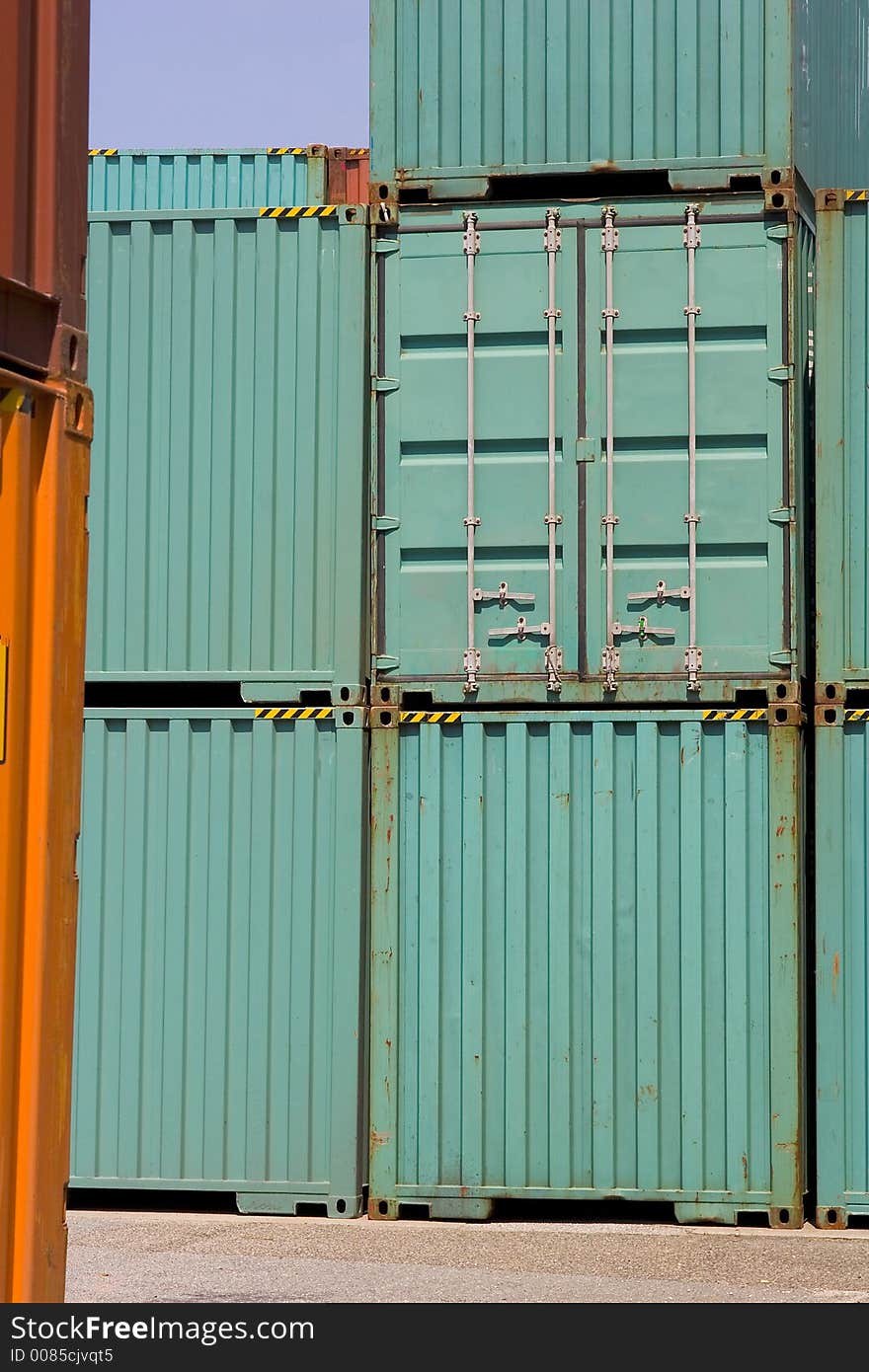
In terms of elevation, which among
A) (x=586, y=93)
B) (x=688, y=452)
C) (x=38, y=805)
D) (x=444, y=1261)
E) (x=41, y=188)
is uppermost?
(x=586, y=93)

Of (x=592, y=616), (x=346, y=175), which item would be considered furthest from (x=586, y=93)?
(x=346, y=175)

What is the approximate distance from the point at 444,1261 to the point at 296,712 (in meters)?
2.74

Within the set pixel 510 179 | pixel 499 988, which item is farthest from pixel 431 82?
pixel 499 988

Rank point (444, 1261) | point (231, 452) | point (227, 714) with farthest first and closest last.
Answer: point (231, 452) < point (227, 714) < point (444, 1261)

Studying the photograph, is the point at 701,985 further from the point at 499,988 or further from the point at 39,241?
the point at 39,241

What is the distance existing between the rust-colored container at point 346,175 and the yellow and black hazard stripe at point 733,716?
3.41 m

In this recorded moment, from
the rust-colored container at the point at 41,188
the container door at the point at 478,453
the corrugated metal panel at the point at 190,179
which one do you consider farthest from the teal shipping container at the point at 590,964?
the corrugated metal panel at the point at 190,179

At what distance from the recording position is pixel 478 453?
929 cm

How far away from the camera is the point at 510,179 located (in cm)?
938

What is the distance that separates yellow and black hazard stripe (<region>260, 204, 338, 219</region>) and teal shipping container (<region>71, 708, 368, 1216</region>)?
249cm

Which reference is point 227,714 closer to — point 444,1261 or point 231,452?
point 231,452

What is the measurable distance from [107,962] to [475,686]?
2.30 meters

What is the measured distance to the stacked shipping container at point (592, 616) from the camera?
8977 millimetres

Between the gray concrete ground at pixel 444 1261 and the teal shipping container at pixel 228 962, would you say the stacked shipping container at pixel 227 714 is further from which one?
the gray concrete ground at pixel 444 1261
